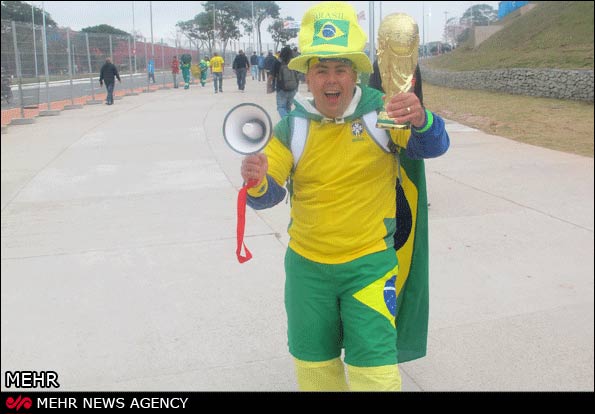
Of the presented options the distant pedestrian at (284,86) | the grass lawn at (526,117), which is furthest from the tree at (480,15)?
the distant pedestrian at (284,86)

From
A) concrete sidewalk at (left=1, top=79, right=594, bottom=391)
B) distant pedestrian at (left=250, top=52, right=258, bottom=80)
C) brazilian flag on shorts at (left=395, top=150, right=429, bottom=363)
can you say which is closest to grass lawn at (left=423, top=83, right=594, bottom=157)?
concrete sidewalk at (left=1, top=79, right=594, bottom=391)

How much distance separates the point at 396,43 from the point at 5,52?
13239 mm

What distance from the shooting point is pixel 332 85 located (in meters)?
2.17

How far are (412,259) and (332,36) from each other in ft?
2.92

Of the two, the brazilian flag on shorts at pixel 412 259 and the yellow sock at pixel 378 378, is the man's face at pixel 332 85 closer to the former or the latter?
the brazilian flag on shorts at pixel 412 259

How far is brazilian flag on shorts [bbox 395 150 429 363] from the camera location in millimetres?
2430

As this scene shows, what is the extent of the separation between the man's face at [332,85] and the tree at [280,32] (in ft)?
2.76

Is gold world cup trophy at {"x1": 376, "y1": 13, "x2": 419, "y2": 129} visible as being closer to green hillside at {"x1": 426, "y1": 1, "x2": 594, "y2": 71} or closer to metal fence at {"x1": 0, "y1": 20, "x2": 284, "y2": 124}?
metal fence at {"x1": 0, "y1": 20, "x2": 284, "y2": 124}

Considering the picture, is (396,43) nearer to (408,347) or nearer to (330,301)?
(330,301)

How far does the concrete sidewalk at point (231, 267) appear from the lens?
335 cm

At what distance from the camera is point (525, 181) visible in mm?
7320

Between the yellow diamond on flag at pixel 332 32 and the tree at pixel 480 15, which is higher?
the tree at pixel 480 15

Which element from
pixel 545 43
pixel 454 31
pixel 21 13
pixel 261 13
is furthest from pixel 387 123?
pixel 454 31
